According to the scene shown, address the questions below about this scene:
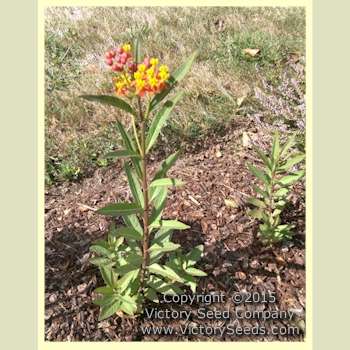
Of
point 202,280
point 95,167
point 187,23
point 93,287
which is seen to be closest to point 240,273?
point 202,280

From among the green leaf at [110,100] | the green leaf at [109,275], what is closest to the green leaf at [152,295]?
the green leaf at [109,275]

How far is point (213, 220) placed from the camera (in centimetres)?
365

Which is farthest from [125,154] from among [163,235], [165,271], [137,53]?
[165,271]

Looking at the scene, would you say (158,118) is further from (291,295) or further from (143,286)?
(291,295)

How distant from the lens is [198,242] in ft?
11.7

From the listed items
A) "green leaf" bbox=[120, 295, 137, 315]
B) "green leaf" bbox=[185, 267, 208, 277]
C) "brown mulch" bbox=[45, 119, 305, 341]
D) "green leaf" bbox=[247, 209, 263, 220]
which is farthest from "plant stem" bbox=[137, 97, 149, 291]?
"green leaf" bbox=[247, 209, 263, 220]

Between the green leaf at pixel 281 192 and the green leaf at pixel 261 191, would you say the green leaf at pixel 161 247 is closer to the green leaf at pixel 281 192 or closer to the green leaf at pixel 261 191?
the green leaf at pixel 261 191

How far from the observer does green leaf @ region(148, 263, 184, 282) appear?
2.99 metres

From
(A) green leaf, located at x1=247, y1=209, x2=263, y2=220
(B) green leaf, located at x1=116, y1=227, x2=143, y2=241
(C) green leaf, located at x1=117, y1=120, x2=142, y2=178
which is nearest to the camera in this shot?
(C) green leaf, located at x1=117, y1=120, x2=142, y2=178

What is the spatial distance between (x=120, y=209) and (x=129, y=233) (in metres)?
0.22

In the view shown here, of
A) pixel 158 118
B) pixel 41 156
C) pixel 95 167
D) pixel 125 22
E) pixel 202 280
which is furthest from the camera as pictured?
pixel 95 167

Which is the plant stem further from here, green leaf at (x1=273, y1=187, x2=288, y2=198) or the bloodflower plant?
green leaf at (x1=273, y1=187, x2=288, y2=198)

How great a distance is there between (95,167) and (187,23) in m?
1.20

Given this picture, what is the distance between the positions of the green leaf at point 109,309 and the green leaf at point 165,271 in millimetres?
279
